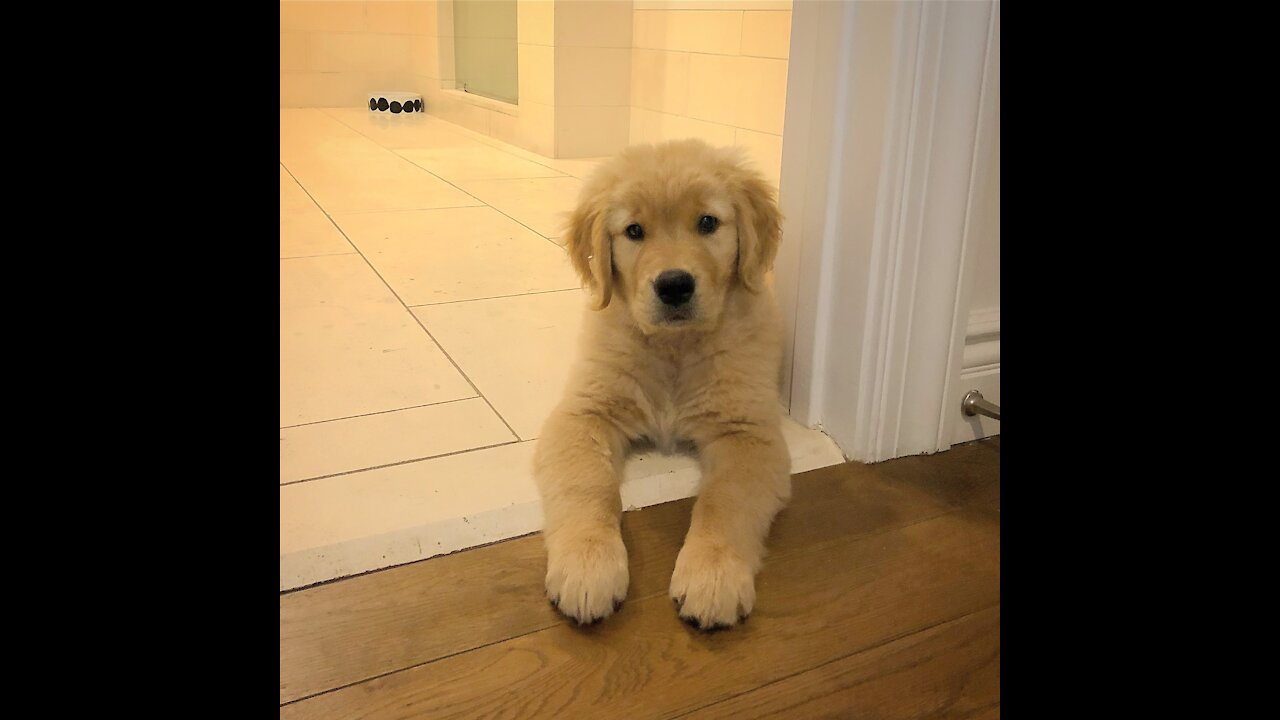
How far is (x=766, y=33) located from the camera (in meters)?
3.48

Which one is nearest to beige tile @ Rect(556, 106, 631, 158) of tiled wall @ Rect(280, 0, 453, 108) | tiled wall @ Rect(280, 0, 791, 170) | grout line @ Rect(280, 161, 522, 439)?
tiled wall @ Rect(280, 0, 791, 170)

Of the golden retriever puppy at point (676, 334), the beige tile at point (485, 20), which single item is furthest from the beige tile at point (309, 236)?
the beige tile at point (485, 20)

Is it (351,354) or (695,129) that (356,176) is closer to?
(695,129)

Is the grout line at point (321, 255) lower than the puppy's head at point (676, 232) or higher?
lower

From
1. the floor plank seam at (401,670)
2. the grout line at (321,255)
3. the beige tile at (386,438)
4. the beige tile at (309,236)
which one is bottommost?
the floor plank seam at (401,670)

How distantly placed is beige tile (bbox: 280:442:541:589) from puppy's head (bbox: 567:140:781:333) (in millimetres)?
338

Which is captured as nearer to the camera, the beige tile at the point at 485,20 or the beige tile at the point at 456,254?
the beige tile at the point at 456,254

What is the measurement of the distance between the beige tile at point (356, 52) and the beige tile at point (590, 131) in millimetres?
3069

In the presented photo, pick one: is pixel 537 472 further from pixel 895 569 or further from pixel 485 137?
pixel 485 137

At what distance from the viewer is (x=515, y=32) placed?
5.24 meters

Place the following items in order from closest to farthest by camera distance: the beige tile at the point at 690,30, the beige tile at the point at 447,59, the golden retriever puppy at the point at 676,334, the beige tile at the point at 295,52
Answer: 1. the golden retriever puppy at the point at 676,334
2. the beige tile at the point at 690,30
3. the beige tile at the point at 447,59
4. the beige tile at the point at 295,52

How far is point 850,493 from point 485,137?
15.1 feet

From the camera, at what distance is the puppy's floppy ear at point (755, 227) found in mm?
1461

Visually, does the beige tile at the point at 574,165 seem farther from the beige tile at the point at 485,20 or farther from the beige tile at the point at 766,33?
the beige tile at the point at 485,20
